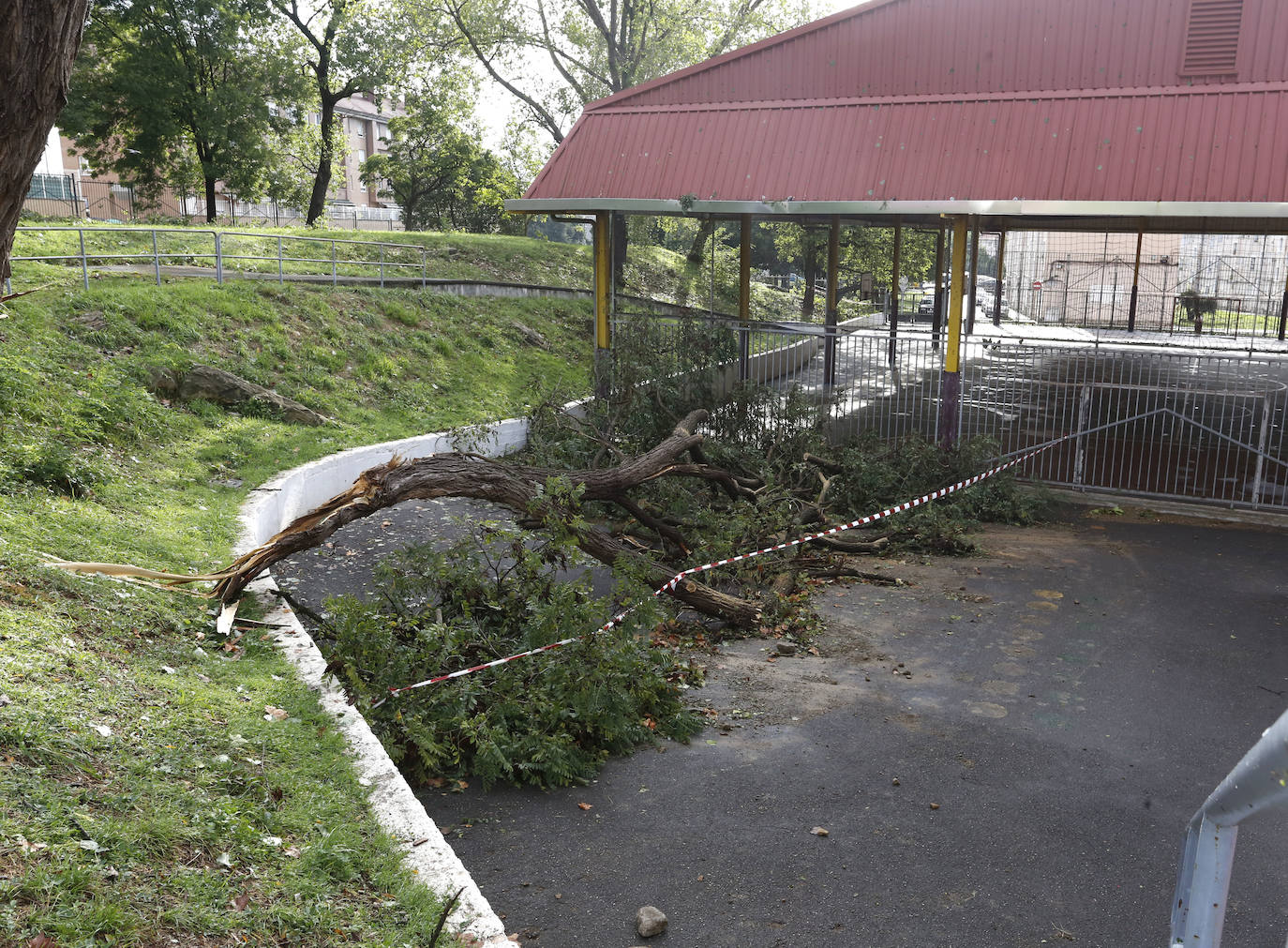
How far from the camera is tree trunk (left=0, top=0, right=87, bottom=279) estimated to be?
305 centimetres

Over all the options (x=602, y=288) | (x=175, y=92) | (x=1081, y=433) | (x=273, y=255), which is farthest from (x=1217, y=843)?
(x=175, y=92)

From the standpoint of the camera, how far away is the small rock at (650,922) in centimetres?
442

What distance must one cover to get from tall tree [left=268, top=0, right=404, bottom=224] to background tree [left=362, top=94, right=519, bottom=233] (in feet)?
6.73

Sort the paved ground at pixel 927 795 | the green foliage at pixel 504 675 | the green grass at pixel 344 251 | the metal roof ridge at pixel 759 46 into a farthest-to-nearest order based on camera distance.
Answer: the green grass at pixel 344 251, the metal roof ridge at pixel 759 46, the green foliage at pixel 504 675, the paved ground at pixel 927 795

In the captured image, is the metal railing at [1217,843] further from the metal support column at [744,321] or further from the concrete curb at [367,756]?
the metal support column at [744,321]

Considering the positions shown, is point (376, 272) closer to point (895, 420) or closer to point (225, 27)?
point (225, 27)

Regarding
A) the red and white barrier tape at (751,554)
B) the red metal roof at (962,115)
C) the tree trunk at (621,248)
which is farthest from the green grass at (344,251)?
the red and white barrier tape at (751,554)

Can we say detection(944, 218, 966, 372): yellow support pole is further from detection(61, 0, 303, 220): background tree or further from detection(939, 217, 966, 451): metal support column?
detection(61, 0, 303, 220): background tree

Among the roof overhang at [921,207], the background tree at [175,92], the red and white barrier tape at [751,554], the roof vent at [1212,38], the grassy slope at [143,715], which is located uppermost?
the background tree at [175,92]

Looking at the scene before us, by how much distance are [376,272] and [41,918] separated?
910 inches

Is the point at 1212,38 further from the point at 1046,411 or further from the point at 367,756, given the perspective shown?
the point at 367,756

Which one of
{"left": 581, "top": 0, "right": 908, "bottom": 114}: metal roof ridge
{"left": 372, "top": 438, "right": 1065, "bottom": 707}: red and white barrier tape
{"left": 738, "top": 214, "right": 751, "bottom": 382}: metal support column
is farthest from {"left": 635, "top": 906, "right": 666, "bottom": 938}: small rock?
{"left": 581, "top": 0, "right": 908, "bottom": 114}: metal roof ridge

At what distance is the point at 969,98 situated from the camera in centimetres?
1398

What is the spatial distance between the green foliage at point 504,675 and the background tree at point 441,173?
29.8 metres
